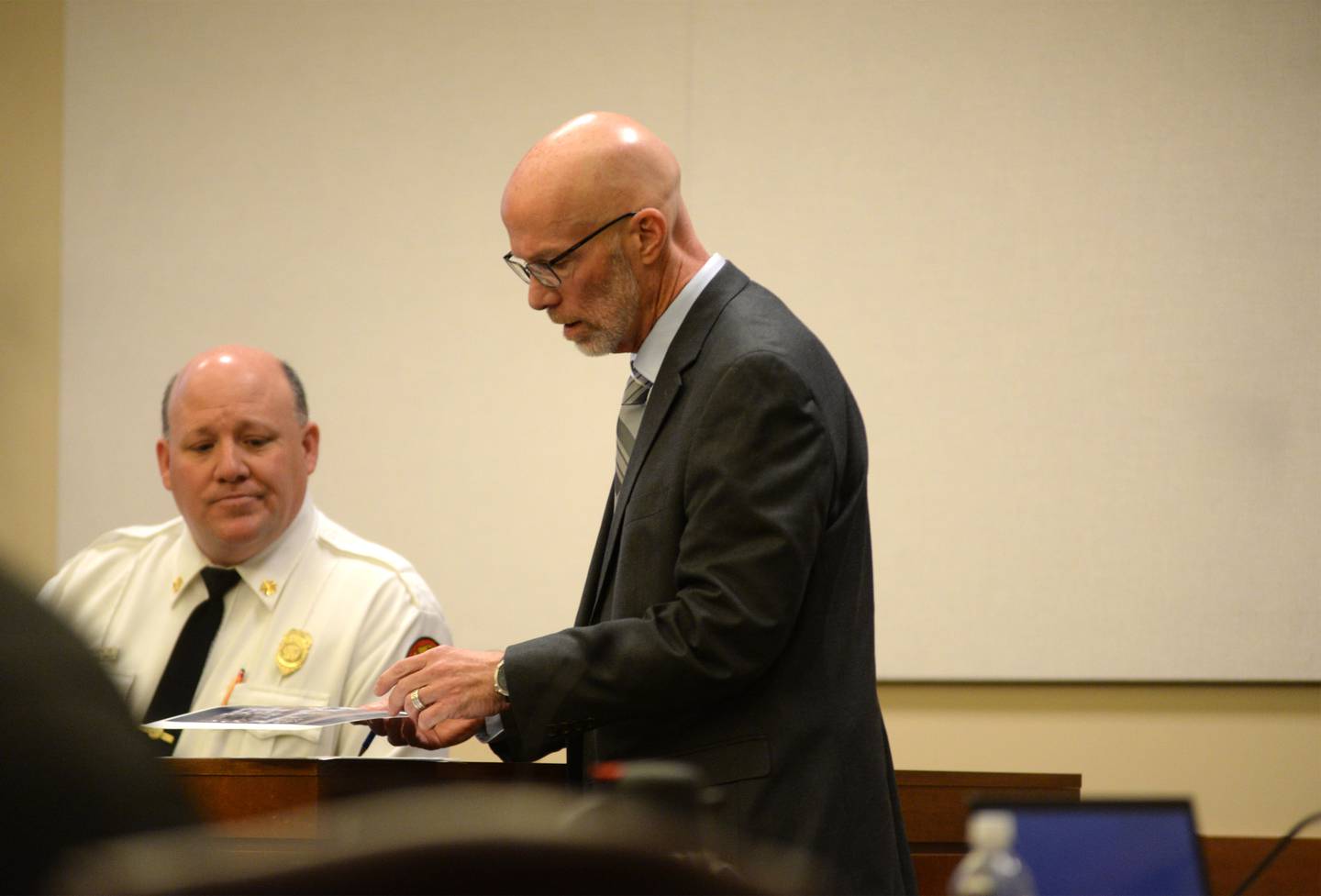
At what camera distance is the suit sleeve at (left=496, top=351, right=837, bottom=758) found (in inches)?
74.5

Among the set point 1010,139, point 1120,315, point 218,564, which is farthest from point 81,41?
point 1120,315

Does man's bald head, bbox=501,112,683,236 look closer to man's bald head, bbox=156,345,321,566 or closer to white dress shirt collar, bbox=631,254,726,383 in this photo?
white dress shirt collar, bbox=631,254,726,383

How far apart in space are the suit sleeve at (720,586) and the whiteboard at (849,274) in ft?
6.77

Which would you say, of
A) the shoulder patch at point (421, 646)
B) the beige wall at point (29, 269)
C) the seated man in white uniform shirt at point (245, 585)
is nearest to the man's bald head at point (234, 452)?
the seated man in white uniform shirt at point (245, 585)

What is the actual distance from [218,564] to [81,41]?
2.28 meters

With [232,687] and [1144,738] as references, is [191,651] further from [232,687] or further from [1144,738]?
[1144,738]

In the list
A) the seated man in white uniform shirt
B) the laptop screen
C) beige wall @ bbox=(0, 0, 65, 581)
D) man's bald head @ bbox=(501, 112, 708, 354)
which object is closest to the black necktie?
the seated man in white uniform shirt

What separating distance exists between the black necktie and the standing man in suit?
888 mm

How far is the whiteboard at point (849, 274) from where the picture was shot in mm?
3900

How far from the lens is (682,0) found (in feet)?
13.8

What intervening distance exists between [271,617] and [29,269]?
7.13 feet

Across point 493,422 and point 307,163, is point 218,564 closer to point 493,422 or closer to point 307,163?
point 493,422

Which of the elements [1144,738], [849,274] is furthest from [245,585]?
[1144,738]

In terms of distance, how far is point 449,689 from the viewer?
1.99 meters
